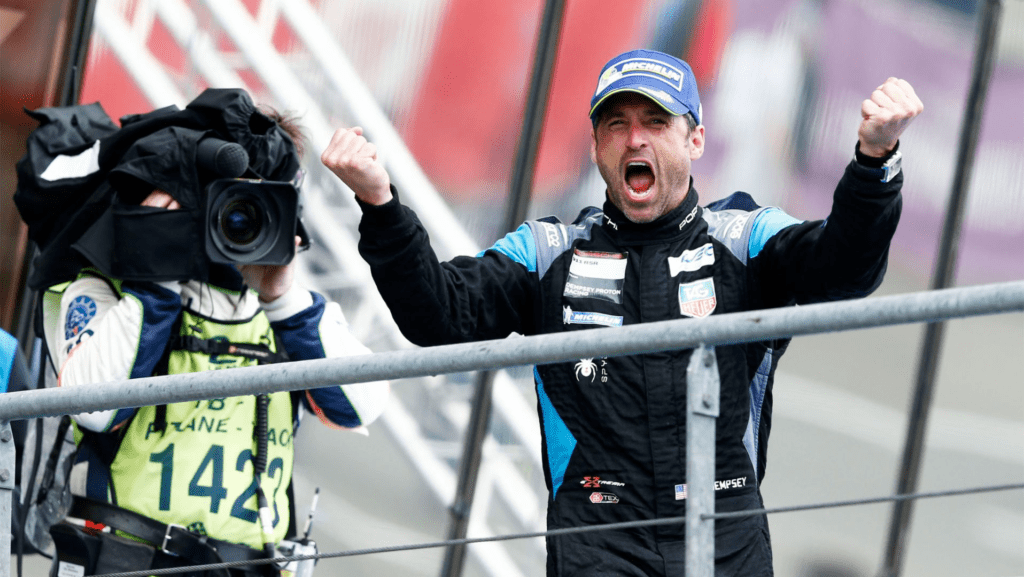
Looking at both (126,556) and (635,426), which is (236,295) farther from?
(635,426)

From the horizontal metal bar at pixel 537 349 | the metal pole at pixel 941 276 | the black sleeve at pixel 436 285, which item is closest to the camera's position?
the horizontal metal bar at pixel 537 349

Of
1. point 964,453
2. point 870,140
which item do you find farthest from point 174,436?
point 964,453

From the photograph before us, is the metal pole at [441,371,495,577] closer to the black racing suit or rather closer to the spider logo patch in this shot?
the black racing suit

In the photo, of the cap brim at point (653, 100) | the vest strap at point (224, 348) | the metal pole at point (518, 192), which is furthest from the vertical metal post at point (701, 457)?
the metal pole at point (518, 192)

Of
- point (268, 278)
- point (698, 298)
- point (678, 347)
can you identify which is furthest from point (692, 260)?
point (268, 278)

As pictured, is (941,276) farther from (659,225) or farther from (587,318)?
(587,318)

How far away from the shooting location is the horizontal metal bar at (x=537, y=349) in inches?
58.2

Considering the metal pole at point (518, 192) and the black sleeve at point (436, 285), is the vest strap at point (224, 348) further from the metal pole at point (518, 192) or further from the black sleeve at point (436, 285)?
the metal pole at point (518, 192)

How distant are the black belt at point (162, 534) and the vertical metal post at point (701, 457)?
1228mm

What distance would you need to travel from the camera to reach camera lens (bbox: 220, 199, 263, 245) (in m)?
2.63

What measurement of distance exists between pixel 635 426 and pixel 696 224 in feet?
1.22

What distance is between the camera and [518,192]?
166 inches

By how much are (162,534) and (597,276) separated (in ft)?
3.37

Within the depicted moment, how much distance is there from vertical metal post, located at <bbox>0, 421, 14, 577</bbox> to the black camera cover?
70 centimetres
